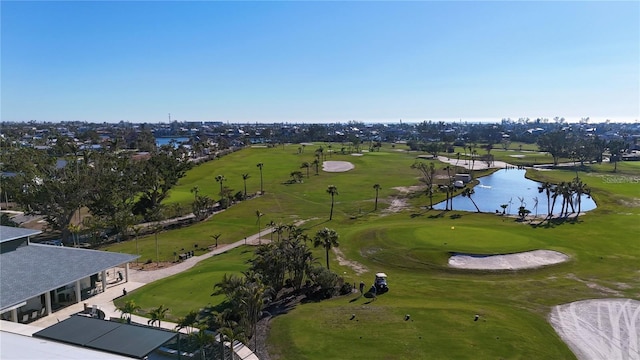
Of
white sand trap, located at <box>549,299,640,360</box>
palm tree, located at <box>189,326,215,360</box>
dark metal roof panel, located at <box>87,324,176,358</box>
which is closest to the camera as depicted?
dark metal roof panel, located at <box>87,324,176,358</box>

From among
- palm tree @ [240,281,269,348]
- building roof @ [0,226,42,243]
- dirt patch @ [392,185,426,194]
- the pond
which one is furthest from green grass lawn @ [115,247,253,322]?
dirt patch @ [392,185,426,194]

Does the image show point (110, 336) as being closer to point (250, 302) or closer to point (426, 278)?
point (250, 302)

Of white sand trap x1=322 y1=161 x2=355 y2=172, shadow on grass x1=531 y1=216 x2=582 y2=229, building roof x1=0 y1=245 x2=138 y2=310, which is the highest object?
white sand trap x1=322 y1=161 x2=355 y2=172

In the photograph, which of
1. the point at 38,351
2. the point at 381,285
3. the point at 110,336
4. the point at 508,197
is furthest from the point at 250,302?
the point at 508,197

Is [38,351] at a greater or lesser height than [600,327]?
greater

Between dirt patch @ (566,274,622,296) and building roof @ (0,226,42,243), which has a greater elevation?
building roof @ (0,226,42,243)

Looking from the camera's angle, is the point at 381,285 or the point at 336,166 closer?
the point at 381,285

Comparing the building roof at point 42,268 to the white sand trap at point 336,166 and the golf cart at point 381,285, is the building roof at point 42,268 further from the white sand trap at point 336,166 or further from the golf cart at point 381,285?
the white sand trap at point 336,166

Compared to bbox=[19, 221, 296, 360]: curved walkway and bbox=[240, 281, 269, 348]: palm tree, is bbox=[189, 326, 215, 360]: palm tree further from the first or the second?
bbox=[240, 281, 269, 348]: palm tree
